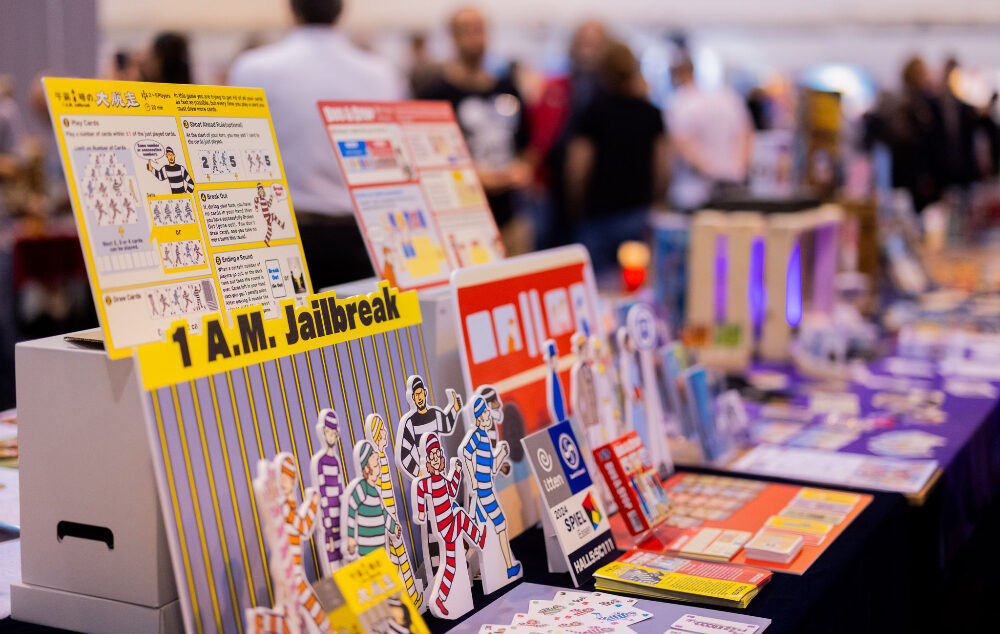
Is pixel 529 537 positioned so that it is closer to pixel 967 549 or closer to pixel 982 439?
pixel 982 439

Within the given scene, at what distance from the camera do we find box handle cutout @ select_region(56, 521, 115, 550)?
1211 mm

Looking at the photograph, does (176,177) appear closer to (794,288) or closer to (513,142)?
(794,288)

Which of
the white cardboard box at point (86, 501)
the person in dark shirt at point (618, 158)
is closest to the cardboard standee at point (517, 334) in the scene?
the white cardboard box at point (86, 501)

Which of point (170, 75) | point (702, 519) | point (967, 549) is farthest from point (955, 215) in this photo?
point (702, 519)

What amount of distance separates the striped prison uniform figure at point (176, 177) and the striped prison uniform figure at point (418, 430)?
0.38 metres

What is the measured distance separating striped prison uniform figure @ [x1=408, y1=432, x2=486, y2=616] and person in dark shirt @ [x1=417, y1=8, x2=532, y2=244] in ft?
9.42

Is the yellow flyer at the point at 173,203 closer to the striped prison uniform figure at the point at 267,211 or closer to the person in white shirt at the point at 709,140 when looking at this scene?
the striped prison uniform figure at the point at 267,211

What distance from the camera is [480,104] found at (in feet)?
13.7

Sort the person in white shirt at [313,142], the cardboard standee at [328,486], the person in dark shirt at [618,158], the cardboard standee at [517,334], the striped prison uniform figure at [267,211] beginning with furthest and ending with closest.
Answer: the person in dark shirt at [618,158], the person in white shirt at [313,142], the cardboard standee at [517,334], the striped prison uniform figure at [267,211], the cardboard standee at [328,486]

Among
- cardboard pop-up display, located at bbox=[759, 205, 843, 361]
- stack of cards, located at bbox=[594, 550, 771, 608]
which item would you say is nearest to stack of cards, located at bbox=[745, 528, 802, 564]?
stack of cards, located at bbox=[594, 550, 771, 608]

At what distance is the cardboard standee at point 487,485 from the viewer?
133 centimetres

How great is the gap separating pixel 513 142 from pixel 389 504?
3.28m

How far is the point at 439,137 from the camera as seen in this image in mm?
1989

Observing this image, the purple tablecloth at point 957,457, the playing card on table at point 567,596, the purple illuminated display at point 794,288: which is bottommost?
the purple tablecloth at point 957,457
